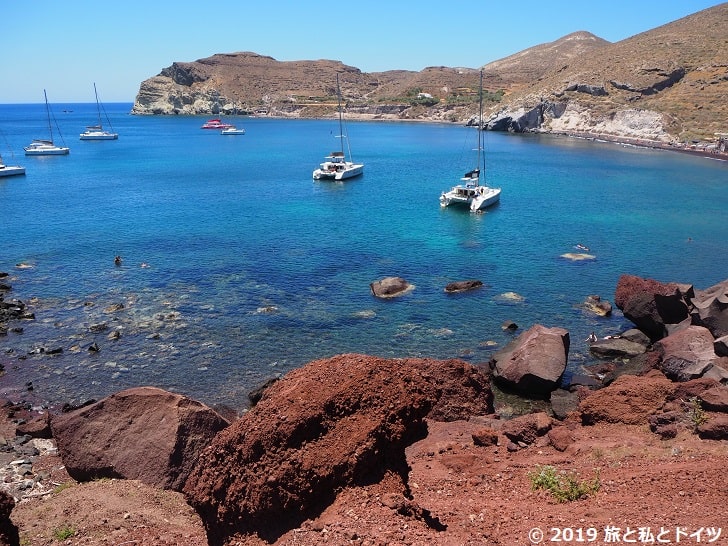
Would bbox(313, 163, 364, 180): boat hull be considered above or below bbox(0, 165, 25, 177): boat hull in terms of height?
below

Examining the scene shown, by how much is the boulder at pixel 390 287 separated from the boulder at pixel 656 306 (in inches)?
524

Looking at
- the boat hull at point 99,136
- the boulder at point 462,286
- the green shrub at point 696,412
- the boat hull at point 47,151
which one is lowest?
the boulder at point 462,286

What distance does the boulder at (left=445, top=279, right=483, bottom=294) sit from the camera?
127 ft

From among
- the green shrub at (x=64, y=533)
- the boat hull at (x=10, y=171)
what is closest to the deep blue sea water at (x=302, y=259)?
the boat hull at (x=10, y=171)

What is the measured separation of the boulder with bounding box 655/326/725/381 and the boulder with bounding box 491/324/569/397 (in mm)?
4140

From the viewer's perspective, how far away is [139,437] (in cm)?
1770

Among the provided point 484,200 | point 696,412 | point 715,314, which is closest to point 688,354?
point 715,314

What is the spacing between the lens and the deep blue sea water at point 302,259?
1192 inches

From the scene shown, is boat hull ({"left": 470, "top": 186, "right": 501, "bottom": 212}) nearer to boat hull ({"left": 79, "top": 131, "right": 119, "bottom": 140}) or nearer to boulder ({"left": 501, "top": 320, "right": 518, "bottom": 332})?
boulder ({"left": 501, "top": 320, "right": 518, "bottom": 332})

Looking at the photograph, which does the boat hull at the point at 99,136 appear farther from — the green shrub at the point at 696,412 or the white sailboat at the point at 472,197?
the green shrub at the point at 696,412

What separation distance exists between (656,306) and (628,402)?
1227cm

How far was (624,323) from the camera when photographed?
33.4m

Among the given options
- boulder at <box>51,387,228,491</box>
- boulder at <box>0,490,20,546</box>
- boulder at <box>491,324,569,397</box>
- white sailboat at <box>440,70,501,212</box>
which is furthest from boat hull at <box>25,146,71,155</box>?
boulder at <box>0,490,20,546</box>

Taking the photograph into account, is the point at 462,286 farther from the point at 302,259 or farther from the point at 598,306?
the point at 302,259
